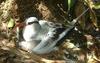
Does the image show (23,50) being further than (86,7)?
No

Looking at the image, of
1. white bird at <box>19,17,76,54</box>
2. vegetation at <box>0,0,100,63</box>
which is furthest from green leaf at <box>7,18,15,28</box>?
white bird at <box>19,17,76,54</box>

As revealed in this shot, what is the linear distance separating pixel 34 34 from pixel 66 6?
57 cm

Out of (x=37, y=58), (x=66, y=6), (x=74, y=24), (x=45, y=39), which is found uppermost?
(x=66, y=6)

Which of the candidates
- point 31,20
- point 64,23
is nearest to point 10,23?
point 31,20

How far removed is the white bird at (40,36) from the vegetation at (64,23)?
7 centimetres

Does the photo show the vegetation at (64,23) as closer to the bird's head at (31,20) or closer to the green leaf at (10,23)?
the green leaf at (10,23)

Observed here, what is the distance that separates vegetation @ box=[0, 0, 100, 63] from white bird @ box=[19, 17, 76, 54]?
69 mm

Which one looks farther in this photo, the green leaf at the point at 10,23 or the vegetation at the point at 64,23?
the green leaf at the point at 10,23

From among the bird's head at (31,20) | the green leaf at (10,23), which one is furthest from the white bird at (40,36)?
the green leaf at (10,23)

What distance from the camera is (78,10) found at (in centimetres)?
357

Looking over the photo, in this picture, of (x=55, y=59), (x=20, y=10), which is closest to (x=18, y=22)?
(x=20, y=10)

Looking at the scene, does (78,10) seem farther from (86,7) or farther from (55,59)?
(55,59)

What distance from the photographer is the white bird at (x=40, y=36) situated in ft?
10.8

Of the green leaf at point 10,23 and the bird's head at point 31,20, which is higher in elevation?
the green leaf at point 10,23
